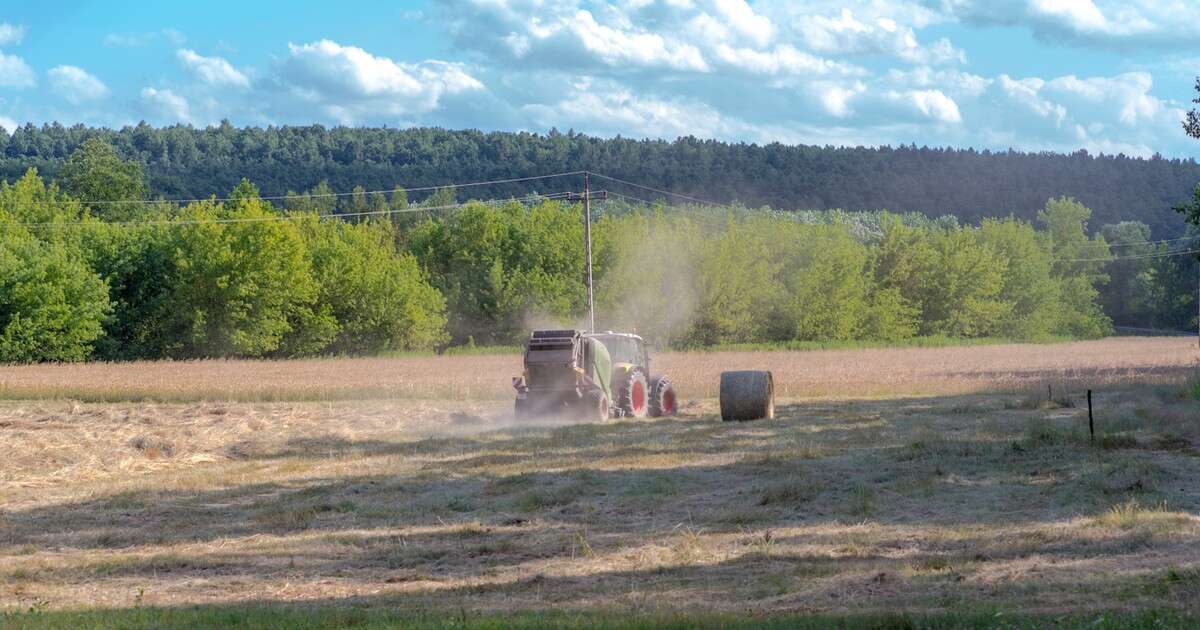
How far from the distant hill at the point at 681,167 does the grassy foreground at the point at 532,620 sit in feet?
446

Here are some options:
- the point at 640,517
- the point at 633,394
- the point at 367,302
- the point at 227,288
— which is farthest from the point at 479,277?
the point at 640,517

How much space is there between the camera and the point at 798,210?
15438 centimetres

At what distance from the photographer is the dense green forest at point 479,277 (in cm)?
6331

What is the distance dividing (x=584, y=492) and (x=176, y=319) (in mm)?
53805

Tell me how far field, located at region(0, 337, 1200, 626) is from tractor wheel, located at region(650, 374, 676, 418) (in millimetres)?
740

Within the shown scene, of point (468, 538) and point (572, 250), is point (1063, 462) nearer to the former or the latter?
point (468, 538)

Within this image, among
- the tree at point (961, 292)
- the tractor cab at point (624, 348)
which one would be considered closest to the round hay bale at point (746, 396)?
the tractor cab at point (624, 348)

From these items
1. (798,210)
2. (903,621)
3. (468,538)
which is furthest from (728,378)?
(798,210)

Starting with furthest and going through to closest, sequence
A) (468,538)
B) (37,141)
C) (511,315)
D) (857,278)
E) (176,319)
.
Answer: (37,141)
(857,278)
(511,315)
(176,319)
(468,538)

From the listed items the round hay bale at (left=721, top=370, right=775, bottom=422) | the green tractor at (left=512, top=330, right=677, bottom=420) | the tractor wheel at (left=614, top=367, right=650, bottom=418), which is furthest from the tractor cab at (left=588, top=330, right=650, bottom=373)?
the round hay bale at (left=721, top=370, right=775, bottom=422)

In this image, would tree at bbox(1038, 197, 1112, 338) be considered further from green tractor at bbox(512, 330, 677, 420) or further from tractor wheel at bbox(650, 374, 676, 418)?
green tractor at bbox(512, 330, 677, 420)

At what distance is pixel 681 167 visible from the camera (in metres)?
158

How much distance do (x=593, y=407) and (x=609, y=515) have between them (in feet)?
34.2

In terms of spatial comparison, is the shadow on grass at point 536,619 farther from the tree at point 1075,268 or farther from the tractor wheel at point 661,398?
the tree at point 1075,268
